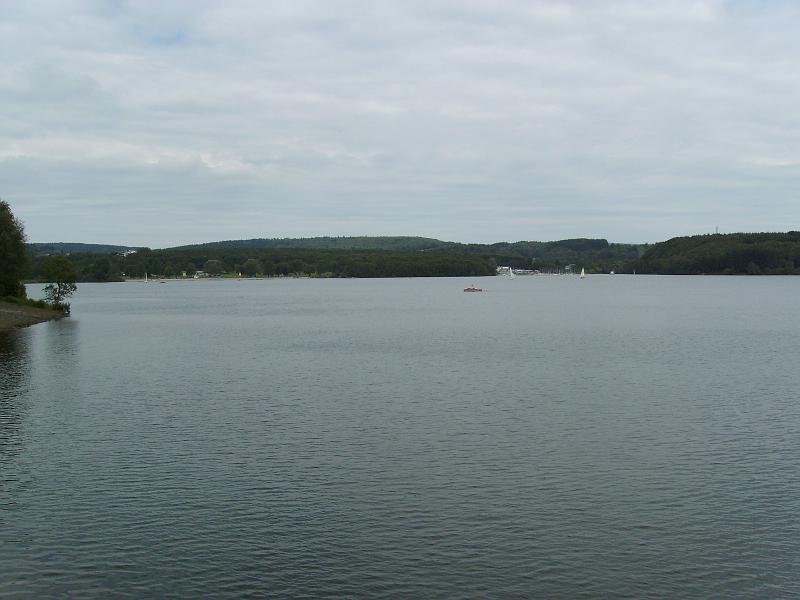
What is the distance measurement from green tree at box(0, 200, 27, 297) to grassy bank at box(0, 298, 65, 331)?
3.31 m

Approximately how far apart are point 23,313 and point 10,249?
8.71 metres

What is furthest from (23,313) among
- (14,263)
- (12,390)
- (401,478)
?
(401,478)

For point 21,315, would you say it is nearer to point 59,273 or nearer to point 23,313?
point 23,313

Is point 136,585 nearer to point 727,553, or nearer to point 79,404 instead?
point 727,553

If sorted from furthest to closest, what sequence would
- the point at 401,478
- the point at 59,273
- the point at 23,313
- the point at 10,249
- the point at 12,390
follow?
the point at 59,273 < the point at 23,313 < the point at 10,249 < the point at 12,390 < the point at 401,478

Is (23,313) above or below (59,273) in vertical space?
below

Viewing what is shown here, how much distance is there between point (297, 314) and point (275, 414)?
291 feet

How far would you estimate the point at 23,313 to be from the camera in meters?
103

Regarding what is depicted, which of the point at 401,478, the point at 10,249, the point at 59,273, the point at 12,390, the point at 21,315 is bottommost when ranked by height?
the point at 401,478

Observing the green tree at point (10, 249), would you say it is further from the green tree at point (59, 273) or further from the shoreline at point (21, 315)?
the green tree at point (59, 273)

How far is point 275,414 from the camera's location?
39.7 metres

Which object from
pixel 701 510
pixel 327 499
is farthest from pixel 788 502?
pixel 327 499

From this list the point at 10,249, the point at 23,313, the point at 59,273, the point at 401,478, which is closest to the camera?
the point at 401,478

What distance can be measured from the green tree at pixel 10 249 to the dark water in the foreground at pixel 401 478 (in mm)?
45562
